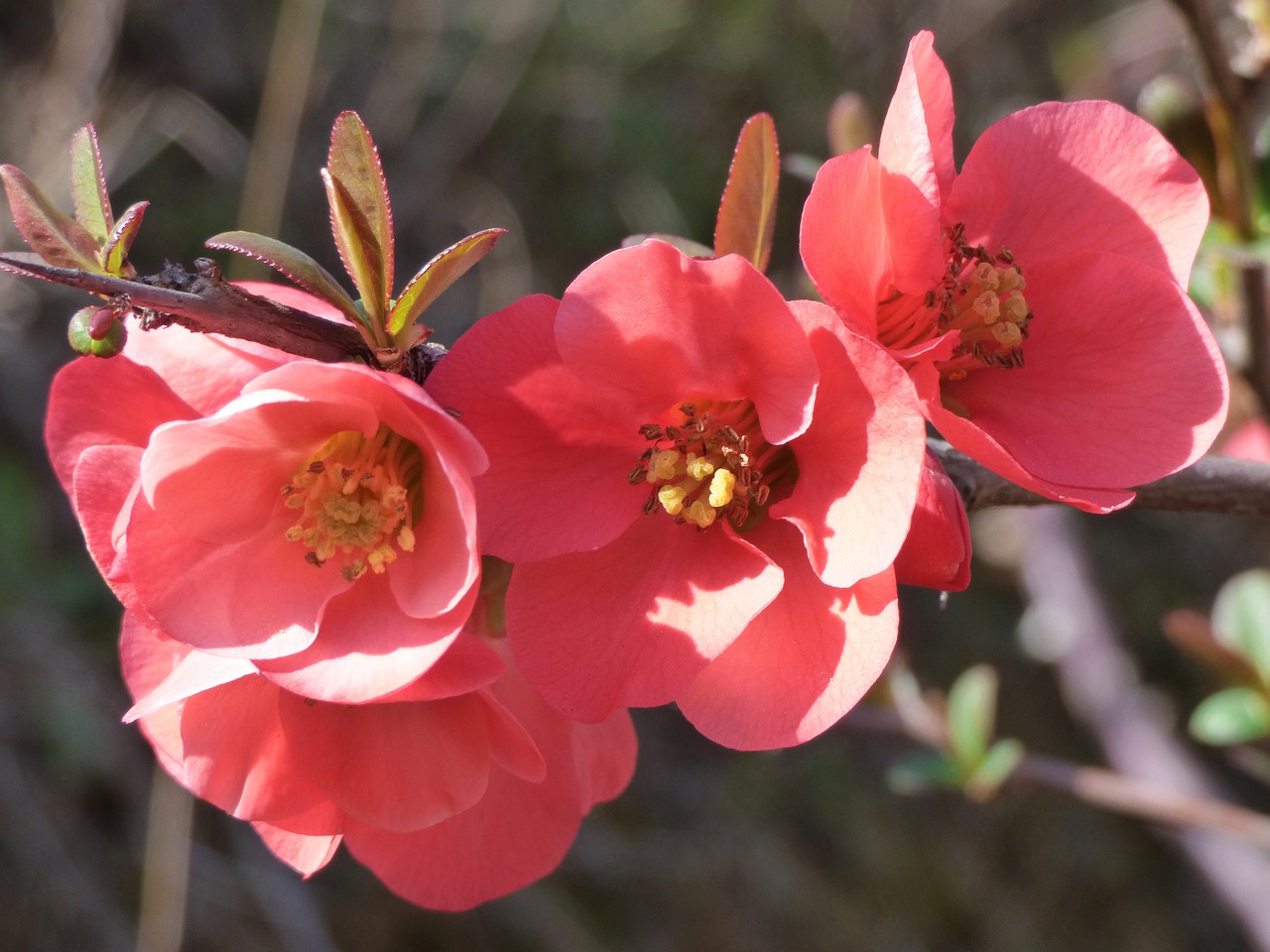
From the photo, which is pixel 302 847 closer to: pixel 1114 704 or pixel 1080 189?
pixel 1080 189

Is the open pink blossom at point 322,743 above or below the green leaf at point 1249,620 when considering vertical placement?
above

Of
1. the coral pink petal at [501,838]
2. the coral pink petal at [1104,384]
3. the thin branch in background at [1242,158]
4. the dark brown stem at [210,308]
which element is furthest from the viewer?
the thin branch in background at [1242,158]

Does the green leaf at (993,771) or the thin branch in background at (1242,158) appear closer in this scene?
the thin branch in background at (1242,158)

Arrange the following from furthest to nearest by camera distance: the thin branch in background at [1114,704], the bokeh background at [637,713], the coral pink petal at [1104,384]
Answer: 1. the bokeh background at [637,713]
2. the thin branch in background at [1114,704]
3. the coral pink petal at [1104,384]

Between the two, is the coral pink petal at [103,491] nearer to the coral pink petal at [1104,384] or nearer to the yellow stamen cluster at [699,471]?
the yellow stamen cluster at [699,471]

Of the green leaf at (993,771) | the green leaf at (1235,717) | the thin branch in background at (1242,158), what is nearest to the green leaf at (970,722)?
the green leaf at (993,771)

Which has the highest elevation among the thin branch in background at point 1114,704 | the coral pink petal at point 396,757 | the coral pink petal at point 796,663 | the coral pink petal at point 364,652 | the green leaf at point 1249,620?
the coral pink petal at point 364,652

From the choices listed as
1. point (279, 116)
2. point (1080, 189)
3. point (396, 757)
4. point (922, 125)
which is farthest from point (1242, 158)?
point (279, 116)
